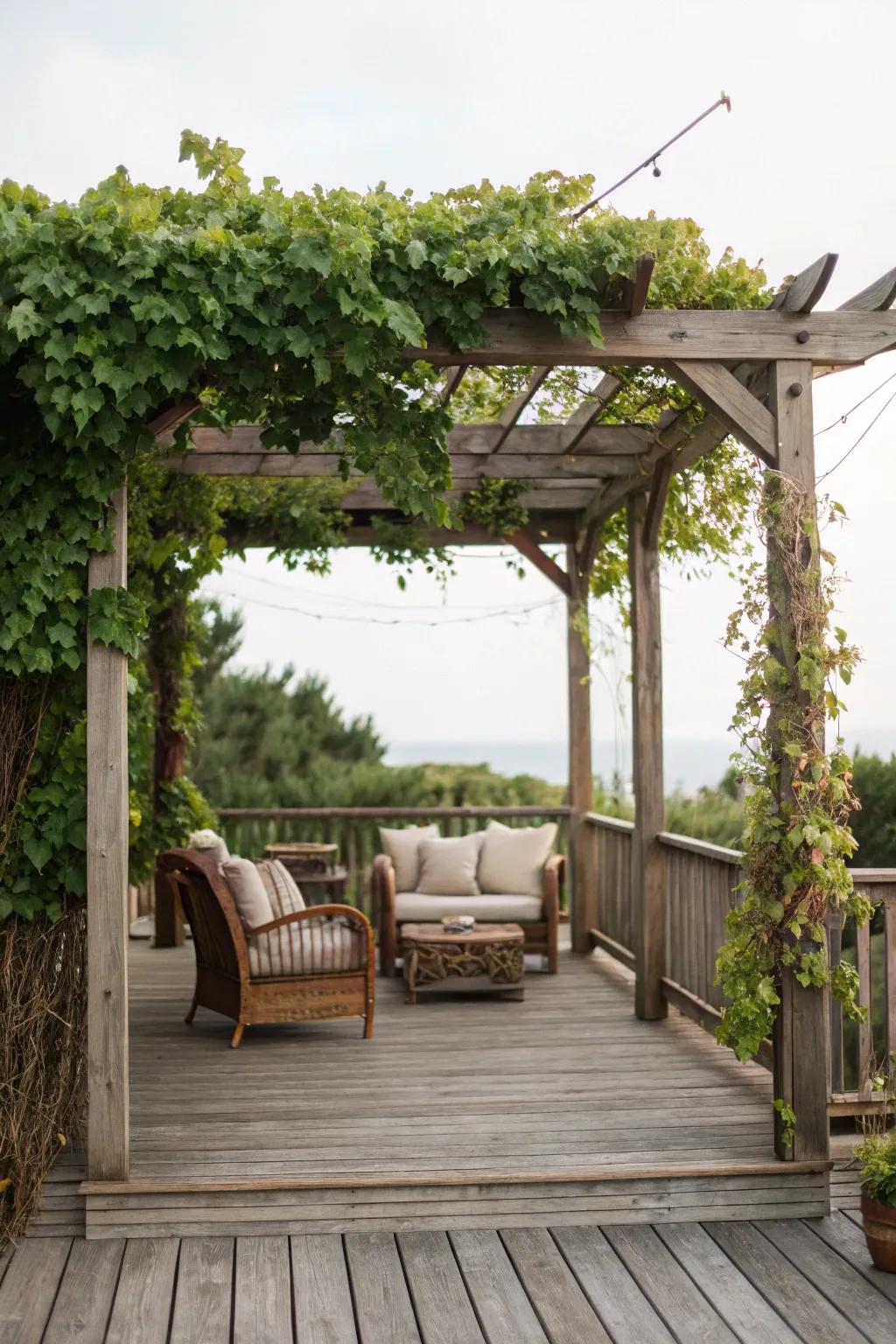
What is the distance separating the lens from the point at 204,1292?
3475 millimetres

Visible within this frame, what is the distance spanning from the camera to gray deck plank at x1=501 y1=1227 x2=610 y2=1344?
323 cm

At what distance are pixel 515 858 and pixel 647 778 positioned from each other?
160cm

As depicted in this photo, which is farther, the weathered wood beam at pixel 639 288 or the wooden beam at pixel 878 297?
the wooden beam at pixel 878 297

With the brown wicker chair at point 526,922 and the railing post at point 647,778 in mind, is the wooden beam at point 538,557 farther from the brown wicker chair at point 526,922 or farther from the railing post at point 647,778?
the brown wicker chair at point 526,922

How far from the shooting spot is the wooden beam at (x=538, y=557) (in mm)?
7699

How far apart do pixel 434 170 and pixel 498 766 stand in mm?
→ 53322

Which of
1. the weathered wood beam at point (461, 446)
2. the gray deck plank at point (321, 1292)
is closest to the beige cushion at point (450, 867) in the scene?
the weathered wood beam at point (461, 446)

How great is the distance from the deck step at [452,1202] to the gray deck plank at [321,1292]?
3.8 inches

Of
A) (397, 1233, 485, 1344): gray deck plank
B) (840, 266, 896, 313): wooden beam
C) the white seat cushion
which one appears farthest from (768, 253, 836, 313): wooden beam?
the white seat cushion

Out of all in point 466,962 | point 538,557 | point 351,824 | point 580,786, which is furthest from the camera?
point 351,824

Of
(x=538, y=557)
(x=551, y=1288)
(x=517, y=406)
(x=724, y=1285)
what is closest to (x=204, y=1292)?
(x=551, y=1288)

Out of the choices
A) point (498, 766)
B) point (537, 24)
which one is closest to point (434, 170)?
point (537, 24)

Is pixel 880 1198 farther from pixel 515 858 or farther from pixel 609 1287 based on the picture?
pixel 515 858

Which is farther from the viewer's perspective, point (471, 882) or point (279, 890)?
point (471, 882)
